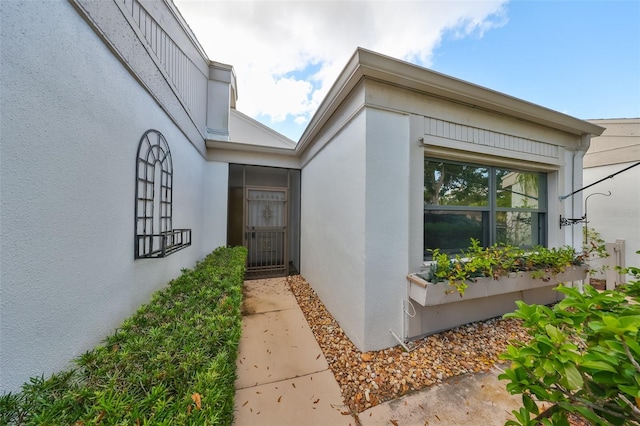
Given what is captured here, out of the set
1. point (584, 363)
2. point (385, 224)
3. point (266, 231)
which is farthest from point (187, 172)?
point (584, 363)

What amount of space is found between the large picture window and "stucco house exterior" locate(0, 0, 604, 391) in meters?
0.03

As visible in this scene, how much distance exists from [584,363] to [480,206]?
286 cm

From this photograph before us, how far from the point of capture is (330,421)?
1610 mm

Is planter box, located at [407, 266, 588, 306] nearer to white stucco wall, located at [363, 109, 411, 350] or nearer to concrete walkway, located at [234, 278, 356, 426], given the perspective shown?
white stucco wall, located at [363, 109, 411, 350]

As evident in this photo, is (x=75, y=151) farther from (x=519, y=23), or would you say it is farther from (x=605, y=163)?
(x=605, y=163)

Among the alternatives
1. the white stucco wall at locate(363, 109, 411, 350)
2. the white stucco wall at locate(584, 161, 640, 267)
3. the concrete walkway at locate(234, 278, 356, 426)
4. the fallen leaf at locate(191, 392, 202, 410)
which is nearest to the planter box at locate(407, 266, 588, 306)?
the white stucco wall at locate(363, 109, 411, 350)

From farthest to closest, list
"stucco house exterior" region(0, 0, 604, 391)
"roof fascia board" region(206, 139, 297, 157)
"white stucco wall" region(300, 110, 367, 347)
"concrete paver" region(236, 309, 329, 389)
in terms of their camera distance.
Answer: "roof fascia board" region(206, 139, 297, 157)
"white stucco wall" region(300, 110, 367, 347)
"concrete paver" region(236, 309, 329, 389)
"stucco house exterior" region(0, 0, 604, 391)

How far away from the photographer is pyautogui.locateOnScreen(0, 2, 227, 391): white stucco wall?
0.86 metres

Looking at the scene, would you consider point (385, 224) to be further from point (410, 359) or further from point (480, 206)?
point (480, 206)

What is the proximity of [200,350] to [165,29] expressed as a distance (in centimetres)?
324

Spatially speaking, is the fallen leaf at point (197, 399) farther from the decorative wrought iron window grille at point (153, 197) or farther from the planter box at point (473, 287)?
the planter box at point (473, 287)

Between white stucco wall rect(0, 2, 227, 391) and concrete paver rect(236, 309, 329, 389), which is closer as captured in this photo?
white stucco wall rect(0, 2, 227, 391)

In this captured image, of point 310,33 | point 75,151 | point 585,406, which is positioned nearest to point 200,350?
point 75,151

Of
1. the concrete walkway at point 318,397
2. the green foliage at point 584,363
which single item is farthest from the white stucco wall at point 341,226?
the green foliage at point 584,363
